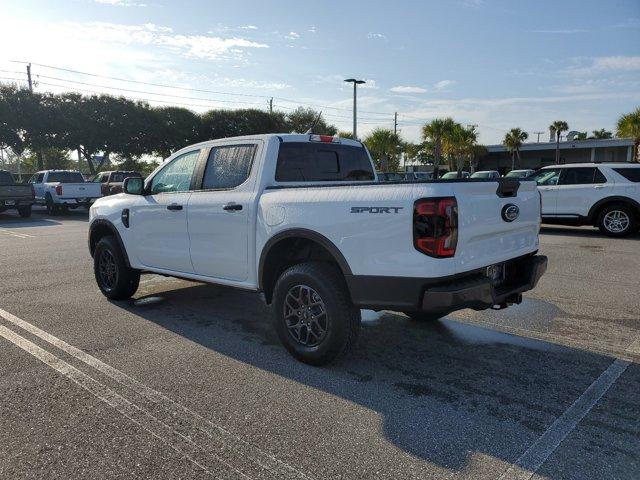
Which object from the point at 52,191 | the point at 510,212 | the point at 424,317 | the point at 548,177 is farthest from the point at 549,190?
the point at 52,191

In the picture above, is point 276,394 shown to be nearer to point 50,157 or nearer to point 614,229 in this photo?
point 614,229

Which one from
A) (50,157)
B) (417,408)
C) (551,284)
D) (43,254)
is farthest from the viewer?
(50,157)

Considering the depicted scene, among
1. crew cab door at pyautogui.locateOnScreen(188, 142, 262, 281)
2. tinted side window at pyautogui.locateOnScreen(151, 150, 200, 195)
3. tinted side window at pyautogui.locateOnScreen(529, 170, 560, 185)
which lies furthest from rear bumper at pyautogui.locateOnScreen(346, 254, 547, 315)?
tinted side window at pyautogui.locateOnScreen(529, 170, 560, 185)

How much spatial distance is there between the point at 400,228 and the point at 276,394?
1.46 metres

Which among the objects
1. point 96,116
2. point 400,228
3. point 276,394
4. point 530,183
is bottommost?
point 276,394

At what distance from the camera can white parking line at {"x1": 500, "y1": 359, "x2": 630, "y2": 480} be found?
2699 millimetres

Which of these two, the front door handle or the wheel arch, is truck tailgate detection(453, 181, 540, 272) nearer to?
the wheel arch

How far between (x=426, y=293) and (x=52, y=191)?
20.5 meters

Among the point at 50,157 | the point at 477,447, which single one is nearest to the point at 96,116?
the point at 50,157

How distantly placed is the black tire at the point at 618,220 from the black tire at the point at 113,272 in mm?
10502

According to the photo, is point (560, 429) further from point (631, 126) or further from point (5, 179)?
point (631, 126)

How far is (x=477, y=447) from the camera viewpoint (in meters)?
2.91

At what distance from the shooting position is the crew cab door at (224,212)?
461cm

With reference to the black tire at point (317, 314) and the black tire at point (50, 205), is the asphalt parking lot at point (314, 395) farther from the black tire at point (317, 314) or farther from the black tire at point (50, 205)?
the black tire at point (50, 205)
